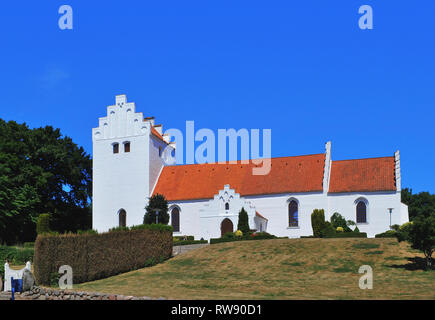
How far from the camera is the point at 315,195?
49562mm

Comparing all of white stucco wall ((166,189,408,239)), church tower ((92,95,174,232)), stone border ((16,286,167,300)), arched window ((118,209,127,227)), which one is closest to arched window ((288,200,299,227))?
white stucco wall ((166,189,408,239))

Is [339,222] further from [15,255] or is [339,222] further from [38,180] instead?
[38,180]

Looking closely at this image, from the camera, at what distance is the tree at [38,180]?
5175 cm

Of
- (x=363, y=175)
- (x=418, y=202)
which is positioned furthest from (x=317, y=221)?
(x=418, y=202)

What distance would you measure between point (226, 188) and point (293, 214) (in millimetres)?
7270

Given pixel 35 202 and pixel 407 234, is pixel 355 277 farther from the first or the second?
pixel 35 202

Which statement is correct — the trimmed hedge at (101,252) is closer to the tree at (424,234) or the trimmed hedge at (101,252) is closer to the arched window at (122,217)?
the arched window at (122,217)

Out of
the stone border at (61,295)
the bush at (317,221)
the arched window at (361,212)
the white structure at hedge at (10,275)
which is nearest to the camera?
the stone border at (61,295)

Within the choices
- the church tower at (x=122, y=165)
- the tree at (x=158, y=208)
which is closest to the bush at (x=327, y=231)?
the tree at (x=158, y=208)

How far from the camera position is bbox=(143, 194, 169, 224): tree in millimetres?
49406

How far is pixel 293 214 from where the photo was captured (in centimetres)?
5059

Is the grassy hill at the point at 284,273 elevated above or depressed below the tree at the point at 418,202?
below

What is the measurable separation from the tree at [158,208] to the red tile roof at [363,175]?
16487mm

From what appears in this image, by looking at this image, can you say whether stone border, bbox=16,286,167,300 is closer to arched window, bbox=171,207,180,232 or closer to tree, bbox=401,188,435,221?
arched window, bbox=171,207,180,232
